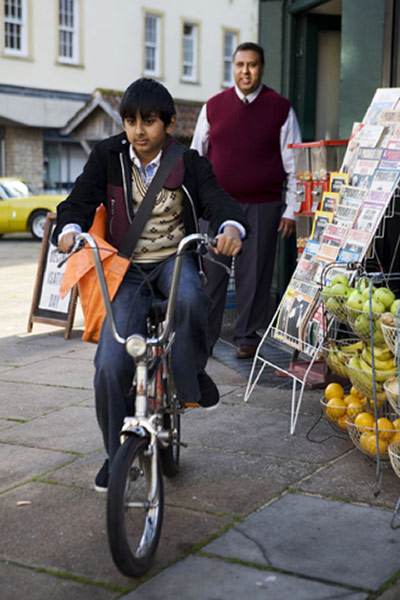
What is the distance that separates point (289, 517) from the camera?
11.7 ft

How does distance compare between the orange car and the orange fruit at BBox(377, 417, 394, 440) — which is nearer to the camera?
the orange fruit at BBox(377, 417, 394, 440)

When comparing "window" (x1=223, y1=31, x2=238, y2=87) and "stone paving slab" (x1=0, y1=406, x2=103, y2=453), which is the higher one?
"window" (x1=223, y1=31, x2=238, y2=87)

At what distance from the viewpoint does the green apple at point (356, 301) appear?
4.21 metres

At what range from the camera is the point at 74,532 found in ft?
11.3

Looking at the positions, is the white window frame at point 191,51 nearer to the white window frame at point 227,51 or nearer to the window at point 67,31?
the white window frame at point 227,51

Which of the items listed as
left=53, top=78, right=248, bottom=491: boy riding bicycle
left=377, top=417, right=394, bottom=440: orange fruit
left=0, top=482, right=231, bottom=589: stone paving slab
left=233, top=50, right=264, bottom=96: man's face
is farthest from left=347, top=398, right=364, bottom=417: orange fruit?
left=233, top=50, right=264, bottom=96: man's face

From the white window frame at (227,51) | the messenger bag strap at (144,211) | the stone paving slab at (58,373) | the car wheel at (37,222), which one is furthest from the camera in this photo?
the white window frame at (227,51)

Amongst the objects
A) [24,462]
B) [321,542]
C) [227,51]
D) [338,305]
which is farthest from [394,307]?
[227,51]

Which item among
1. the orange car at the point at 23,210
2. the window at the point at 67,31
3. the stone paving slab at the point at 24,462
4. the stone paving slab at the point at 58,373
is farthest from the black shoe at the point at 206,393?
the window at the point at 67,31

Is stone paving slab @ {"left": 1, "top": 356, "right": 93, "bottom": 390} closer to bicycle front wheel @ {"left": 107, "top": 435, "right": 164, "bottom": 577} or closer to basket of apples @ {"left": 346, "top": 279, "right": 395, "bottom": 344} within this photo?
basket of apples @ {"left": 346, "top": 279, "right": 395, "bottom": 344}

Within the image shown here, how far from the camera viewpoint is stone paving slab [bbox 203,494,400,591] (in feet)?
10.1

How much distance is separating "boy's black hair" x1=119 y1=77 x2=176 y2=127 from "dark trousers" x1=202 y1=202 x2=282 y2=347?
3061mm

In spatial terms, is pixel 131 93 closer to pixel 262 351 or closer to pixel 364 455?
pixel 364 455

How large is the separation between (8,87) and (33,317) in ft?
73.3
